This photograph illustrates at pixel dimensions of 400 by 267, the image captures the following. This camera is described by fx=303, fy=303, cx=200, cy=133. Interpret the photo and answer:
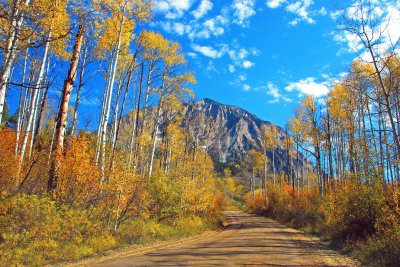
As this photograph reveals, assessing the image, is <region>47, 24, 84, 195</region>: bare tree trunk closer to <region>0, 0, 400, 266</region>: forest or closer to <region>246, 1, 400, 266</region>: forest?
<region>0, 0, 400, 266</region>: forest

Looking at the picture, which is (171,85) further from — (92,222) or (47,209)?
(47,209)

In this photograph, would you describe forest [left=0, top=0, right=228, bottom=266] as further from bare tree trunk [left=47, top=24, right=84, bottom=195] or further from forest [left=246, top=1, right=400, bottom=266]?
forest [left=246, top=1, right=400, bottom=266]

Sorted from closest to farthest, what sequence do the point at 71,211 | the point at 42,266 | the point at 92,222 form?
the point at 42,266 → the point at 71,211 → the point at 92,222

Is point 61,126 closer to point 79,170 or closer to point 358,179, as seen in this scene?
point 79,170

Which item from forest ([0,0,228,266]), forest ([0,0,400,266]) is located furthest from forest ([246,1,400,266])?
forest ([0,0,228,266])

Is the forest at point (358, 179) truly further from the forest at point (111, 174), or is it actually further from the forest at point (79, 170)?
the forest at point (79, 170)

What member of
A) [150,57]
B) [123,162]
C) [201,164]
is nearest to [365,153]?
[123,162]

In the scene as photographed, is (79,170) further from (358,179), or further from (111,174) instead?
(358,179)

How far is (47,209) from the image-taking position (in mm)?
7781

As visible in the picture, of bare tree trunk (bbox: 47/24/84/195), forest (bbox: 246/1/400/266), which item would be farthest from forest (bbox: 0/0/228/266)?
forest (bbox: 246/1/400/266)

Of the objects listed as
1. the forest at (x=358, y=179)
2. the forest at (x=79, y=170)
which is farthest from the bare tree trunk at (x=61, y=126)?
the forest at (x=358, y=179)

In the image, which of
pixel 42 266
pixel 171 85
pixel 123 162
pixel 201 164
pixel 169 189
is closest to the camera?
pixel 42 266

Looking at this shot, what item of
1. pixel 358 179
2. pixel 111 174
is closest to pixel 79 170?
pixel 111 174

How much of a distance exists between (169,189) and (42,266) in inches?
395
